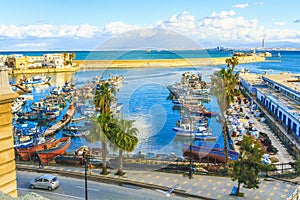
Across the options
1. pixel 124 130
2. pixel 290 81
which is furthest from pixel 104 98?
pixel 290 81

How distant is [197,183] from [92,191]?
651 cm

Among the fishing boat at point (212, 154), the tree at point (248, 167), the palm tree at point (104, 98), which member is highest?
the palm tree at point (104, 98)

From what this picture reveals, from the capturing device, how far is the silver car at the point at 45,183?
20500mm

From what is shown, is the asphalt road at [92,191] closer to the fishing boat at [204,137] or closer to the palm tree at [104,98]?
the palm tree at [104,98]

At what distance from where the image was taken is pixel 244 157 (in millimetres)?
20312

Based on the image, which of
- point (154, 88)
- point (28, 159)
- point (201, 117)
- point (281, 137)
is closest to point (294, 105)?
point (281, 137)

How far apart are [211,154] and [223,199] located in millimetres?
11135

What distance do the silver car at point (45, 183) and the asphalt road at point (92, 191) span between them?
0.23 metres

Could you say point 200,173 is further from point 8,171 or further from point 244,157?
point 8,171

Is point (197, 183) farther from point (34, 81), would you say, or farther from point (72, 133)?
point (34, 81)

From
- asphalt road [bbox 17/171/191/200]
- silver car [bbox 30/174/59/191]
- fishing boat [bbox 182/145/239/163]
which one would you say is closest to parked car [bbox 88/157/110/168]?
asphalt road [bbox 17/171/191/200]

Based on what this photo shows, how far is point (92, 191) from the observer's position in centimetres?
2045

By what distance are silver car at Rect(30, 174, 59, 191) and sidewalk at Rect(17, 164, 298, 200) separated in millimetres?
2653

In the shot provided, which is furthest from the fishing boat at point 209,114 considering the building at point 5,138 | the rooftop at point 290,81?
the building at point 5,138
